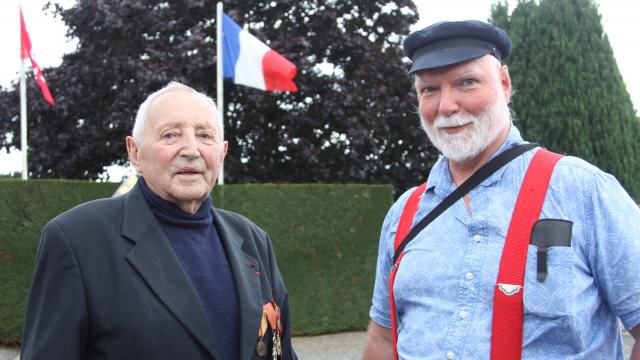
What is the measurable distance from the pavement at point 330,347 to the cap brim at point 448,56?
5.29 metres

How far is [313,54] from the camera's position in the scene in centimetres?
1309

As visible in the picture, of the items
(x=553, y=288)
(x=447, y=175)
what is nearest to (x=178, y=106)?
(x=447, y=175)

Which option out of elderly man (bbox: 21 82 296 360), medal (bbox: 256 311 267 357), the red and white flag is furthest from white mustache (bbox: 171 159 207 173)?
the red and white flag

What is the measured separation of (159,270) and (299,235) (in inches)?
230

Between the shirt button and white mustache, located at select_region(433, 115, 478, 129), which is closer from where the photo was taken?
the shirt button

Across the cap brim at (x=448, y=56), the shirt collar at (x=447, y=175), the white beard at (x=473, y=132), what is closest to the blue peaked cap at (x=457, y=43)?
the cap brim at (x=448, y=56)

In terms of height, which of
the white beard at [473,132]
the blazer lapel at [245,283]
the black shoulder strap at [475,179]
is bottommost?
the blazer lapel at [245,283]

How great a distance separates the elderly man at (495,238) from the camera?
1902 mm

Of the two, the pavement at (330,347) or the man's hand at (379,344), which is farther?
the pavement at (330,347)

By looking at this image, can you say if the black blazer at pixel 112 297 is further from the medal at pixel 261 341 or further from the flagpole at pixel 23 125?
the flagpole at pixel 23 125

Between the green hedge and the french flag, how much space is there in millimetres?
1840

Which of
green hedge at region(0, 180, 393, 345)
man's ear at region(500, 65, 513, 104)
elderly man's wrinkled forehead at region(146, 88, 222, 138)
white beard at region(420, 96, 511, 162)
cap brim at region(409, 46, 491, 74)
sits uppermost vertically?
cap brim at region(409, 46, 491, 74)

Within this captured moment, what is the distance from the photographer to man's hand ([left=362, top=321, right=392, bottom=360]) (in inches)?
99.5

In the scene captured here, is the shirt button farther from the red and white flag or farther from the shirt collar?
the red and white flag
